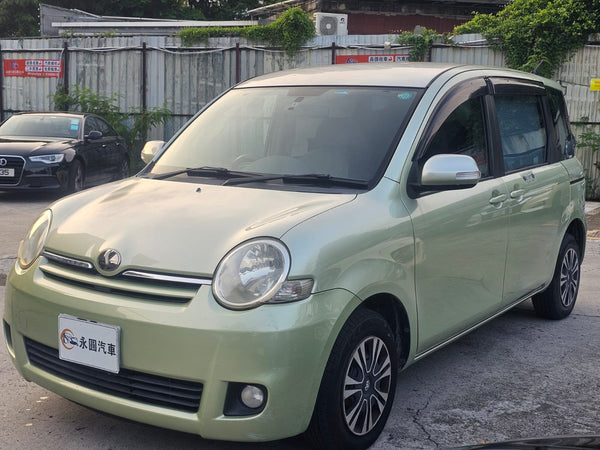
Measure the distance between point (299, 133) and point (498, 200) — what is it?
1209mm

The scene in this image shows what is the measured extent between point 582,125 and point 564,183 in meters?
7.90

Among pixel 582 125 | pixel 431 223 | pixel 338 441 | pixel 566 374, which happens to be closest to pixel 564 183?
pixel 566 374

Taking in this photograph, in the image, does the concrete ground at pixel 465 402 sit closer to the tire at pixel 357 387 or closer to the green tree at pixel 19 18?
the tire at pixel 357 387

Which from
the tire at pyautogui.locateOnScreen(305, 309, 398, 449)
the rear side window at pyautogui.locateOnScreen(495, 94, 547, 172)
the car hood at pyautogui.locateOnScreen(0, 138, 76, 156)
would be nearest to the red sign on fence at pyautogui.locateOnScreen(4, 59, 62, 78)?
the car hood at pyautogui.locateOnScreen(0, 138, 76, 156)

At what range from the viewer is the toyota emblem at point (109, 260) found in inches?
121

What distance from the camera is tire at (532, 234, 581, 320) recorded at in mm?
5418

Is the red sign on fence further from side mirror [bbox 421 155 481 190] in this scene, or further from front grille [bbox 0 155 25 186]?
side mirror [bbox 421 155 481 190]

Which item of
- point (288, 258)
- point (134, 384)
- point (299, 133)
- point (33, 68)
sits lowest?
point (134, 384)

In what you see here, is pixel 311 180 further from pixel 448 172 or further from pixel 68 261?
pixel 68 261

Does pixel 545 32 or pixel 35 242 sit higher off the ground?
pixel 545 32

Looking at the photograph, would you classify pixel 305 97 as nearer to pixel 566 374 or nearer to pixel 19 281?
pixel 19 281

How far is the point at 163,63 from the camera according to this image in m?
16.2

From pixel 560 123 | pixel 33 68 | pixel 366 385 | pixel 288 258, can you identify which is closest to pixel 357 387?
pixel 366 385

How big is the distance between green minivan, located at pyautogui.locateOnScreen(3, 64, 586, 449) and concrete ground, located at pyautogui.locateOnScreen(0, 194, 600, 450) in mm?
302
